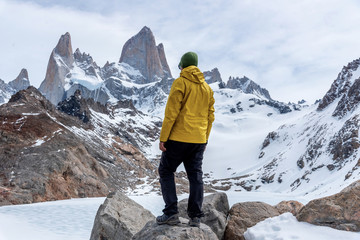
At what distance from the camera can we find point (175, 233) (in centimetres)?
552

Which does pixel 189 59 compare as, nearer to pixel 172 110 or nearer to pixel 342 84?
pixel 172 110

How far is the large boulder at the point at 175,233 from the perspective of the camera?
17.9 ft

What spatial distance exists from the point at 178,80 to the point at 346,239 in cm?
452

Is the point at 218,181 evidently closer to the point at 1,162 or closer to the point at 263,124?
the point at 1,162

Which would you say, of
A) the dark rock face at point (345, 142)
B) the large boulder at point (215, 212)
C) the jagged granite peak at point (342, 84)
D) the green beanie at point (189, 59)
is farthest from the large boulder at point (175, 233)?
the jagged granite peak at point (342, 84)

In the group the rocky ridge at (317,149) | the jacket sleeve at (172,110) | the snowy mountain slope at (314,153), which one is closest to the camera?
the jacket sleeve at (172,110)

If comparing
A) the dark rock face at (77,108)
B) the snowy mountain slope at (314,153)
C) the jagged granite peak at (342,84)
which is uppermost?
the jagged granite peak at (342,84)

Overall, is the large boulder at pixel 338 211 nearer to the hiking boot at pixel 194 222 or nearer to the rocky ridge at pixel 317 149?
the hiking boot at pixel 194 222

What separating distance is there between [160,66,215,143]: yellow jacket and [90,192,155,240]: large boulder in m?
3.84

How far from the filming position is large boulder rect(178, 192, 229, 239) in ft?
25.7

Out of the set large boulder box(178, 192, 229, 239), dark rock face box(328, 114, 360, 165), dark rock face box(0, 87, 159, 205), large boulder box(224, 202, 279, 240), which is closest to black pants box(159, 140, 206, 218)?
large boulder box(178, 192, 229, 239)

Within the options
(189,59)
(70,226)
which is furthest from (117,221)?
(70,226)

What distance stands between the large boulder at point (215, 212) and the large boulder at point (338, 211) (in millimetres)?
2063

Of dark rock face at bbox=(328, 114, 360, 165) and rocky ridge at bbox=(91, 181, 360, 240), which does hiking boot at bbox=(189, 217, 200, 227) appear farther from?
dark rock face at bbox=(328, 114, 360, 165)
